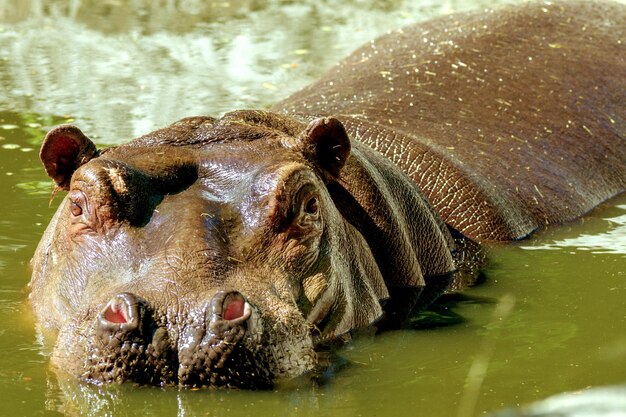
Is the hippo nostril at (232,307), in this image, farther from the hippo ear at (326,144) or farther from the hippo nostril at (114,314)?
the hippo ear at (326,144)

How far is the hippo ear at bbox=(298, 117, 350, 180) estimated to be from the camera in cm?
599

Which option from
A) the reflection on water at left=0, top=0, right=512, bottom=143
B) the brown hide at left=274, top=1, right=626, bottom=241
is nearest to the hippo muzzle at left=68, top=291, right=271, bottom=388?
the brown hide at left=274, top=1, right=626, bottom=241

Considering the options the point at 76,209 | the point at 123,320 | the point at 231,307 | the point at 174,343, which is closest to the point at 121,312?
the point at 123,320

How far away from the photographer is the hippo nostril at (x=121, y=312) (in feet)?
14.7

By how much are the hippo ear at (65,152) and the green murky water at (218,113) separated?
75 cm

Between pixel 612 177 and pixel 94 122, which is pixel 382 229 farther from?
pixel 94 122

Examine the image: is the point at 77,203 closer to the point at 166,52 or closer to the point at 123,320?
the point at 123,320

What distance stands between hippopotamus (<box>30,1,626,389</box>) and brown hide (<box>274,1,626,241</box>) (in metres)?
0.02

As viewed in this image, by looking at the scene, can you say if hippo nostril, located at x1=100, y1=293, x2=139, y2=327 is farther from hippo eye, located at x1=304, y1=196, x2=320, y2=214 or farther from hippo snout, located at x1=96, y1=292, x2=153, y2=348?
hippo eye, located at x1=304, y1=196, x2=320, y2=214

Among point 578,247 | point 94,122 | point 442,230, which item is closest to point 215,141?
point 442,230

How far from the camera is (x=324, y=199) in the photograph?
5.86m

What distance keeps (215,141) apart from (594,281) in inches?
97.0

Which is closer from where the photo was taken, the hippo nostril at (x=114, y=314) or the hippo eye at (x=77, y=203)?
the hippo nostril at (x=114, y=314)

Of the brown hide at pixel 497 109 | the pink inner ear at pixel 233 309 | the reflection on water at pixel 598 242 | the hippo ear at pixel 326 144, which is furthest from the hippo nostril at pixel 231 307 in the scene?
the reflection on water at pixel 598 242
